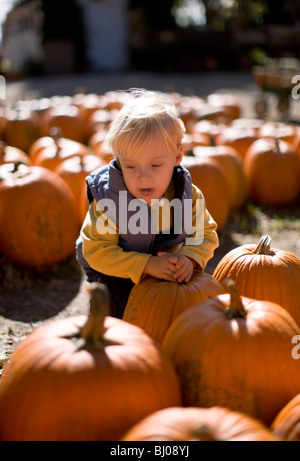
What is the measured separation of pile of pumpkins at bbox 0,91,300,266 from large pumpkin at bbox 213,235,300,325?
1.98m

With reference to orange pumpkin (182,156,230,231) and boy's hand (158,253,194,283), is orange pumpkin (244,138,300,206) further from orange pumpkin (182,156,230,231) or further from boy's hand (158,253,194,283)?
boy's hand (158,253,194,283)

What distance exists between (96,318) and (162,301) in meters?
0.79

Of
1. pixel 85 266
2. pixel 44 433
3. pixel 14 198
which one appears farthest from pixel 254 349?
pixel 14 198

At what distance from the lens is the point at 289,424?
163 cm

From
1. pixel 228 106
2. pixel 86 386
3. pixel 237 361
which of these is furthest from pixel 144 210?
pixel 228 106

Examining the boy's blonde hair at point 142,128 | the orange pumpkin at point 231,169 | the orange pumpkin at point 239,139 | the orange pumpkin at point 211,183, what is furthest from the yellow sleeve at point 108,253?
the orange pumpkin at point 239,139

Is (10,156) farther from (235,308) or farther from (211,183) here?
(235,308)

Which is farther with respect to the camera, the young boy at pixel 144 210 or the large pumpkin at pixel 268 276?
the large pumpkin at pixel 268 276

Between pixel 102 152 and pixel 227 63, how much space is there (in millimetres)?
25612

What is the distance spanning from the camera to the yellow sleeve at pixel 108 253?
2.59 meters

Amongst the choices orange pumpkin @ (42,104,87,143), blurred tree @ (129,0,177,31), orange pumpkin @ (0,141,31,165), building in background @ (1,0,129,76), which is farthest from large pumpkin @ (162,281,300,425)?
blurred tree @ (129,0,177,31)

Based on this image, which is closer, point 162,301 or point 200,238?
point 162,301

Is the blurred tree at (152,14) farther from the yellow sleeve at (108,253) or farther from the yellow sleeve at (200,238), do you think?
the yellow sleeve at (108,253)

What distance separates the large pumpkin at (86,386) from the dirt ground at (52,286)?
1198 millimetres
